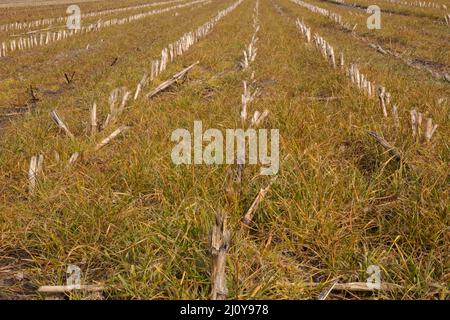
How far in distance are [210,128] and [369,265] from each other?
2.79 meters

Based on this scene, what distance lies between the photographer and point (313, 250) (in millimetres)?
2730

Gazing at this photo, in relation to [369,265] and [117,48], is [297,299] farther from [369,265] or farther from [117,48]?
[117,48]

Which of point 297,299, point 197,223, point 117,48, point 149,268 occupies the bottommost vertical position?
point 297,299

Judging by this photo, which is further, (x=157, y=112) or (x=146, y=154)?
(x=157, y=112)

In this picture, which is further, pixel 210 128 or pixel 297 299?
pixel 210 128

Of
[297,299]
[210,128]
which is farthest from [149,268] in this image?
[210,128]

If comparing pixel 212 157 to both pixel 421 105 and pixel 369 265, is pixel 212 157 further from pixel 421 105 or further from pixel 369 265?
pixel 421 105

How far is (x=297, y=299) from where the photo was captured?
7.36ft

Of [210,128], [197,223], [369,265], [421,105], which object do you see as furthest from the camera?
[421,105]

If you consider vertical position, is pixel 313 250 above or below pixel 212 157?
below

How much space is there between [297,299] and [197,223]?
2.91 ft

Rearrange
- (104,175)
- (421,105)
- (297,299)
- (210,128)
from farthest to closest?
(421,105) → (210,128) → (104,175) → (297,299)

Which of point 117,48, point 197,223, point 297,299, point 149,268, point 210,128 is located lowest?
point 297,299

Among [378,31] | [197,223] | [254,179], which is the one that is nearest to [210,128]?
[254,179]
